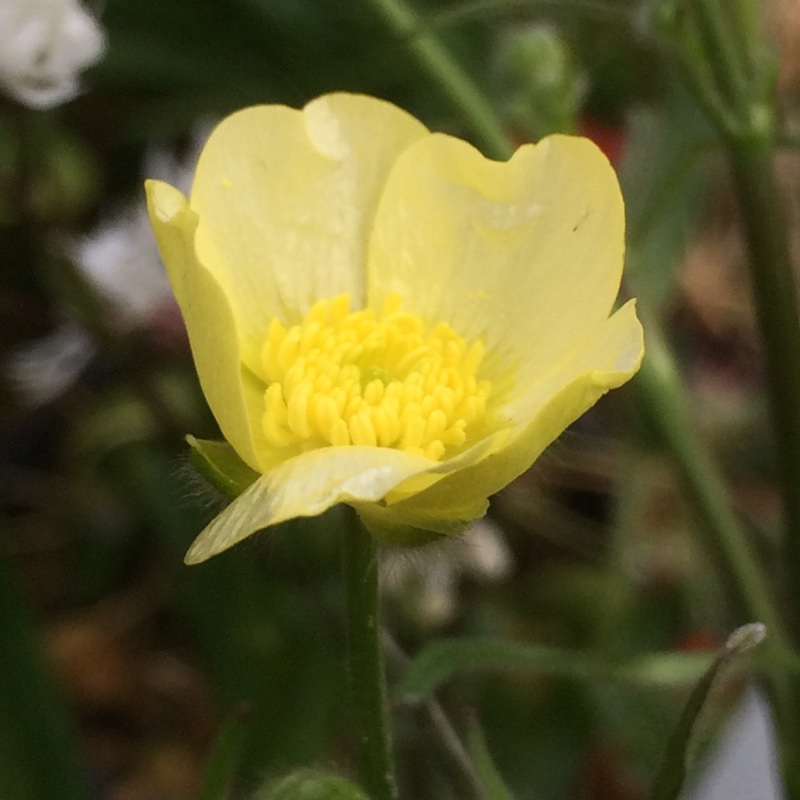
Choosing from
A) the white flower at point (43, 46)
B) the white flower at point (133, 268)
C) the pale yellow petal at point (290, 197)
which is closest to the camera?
the pale yellow petal at point (290, 197)

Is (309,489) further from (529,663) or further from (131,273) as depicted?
(131,273)

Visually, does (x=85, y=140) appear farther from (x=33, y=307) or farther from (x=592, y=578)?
(x=592, y=578)

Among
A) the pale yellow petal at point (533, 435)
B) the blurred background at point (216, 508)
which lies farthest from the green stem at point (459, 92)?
the pale yellow petal at point (533, 435)

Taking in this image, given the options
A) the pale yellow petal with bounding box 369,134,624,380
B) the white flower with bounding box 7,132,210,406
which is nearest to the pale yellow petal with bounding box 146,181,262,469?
the pale yellow petal with bounding box 369,134,624,380

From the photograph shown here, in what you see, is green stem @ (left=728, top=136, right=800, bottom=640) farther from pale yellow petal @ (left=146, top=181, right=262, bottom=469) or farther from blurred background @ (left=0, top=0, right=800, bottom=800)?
pale yellow petal @ (left=146, top=181, right=262, bottom=469)

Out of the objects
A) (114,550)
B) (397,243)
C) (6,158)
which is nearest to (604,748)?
(114,550)

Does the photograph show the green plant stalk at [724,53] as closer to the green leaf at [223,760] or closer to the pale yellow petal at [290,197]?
the pale yellow petal at [290,197]

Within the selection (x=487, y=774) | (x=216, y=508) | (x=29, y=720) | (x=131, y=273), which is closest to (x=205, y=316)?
(x=487, y=774)
